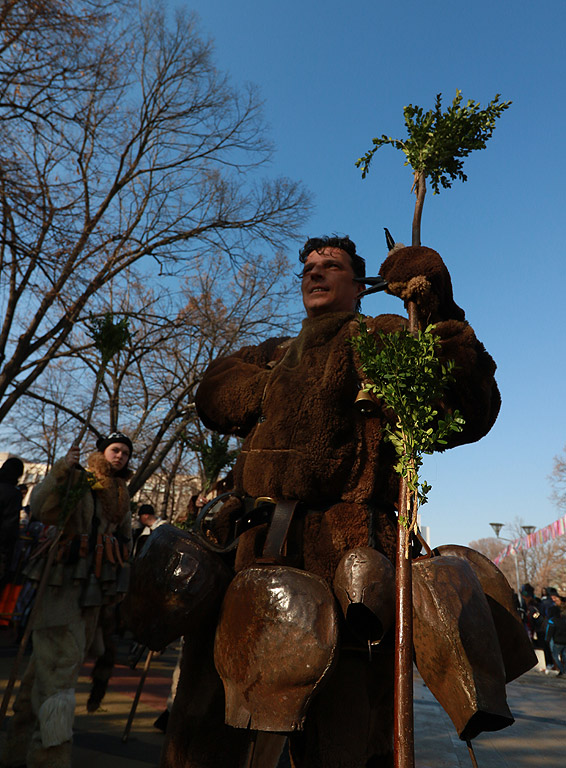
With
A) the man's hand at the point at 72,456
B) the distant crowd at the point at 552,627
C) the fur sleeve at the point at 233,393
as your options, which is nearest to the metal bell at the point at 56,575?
the man's hand at the point at 72,456

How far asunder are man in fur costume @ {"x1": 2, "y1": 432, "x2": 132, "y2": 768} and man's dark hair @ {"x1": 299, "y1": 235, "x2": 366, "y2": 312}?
6.58ft

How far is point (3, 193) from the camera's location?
6.30 m

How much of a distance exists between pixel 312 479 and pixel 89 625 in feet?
8.12

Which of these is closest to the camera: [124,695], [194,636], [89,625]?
[194,636]

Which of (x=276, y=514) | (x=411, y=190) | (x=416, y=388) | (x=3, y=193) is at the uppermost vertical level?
(x=3, y=193)

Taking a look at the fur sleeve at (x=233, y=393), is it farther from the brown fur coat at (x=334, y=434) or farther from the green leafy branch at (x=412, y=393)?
the green leafy branch at (x=412, y=393)

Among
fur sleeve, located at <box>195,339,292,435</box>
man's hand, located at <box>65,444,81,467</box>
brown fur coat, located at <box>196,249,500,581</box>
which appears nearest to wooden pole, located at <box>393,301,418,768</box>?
brown fur coat, located at <box>196,249,500,581</box>

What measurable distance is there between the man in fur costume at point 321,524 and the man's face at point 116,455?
214 centimetres

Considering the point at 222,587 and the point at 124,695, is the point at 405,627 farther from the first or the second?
the point at 124,695

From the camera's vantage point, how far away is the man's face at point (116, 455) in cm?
442

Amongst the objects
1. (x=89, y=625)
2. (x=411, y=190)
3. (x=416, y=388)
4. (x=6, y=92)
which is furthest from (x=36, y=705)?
(x=6, y=92)

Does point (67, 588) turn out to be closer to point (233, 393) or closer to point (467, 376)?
point (233, 393)

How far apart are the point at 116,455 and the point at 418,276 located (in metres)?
3.18

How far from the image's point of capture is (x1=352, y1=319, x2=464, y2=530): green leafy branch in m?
1.66
